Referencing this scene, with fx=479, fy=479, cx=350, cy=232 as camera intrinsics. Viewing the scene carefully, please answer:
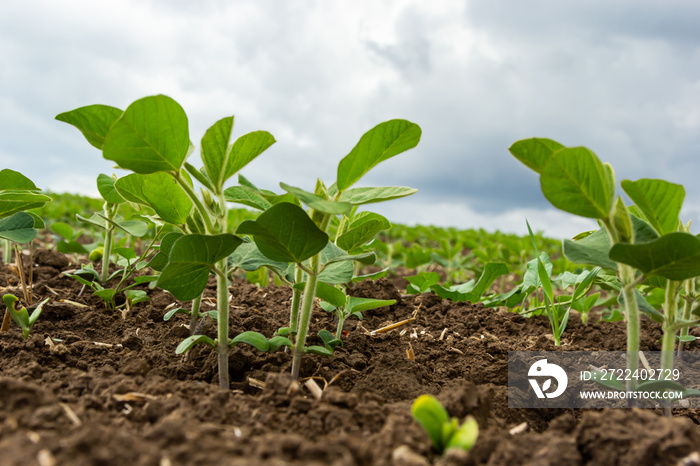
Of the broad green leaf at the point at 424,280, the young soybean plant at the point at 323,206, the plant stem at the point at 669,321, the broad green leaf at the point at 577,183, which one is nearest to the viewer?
the broad green leaf at the point at 577,183

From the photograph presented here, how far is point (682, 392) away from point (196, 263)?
1.44 metres

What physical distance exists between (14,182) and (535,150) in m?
2.06

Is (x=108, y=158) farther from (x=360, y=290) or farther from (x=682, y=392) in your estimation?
(x=360, y=290)

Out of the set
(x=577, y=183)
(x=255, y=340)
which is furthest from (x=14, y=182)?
(x=577, y=183)

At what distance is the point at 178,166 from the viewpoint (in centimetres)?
134

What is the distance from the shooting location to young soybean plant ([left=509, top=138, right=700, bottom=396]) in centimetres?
118

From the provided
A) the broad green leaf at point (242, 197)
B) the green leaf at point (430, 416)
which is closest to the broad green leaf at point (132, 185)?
the broad green leaf at point (242, 197)

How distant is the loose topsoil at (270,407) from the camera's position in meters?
0.99

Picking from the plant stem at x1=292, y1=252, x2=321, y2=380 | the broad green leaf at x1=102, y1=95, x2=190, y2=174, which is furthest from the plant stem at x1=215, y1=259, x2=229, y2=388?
the broad green leaf at x1=102, y1=95, x2=190, y2=174

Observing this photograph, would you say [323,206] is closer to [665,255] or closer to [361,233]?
[361,233]

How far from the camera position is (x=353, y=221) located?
200 centimetres

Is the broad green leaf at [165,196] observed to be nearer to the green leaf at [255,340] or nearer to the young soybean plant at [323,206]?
the young soybean plant at [323,206]

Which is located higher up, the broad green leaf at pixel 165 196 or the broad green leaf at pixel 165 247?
the broad green leaf at pixel 165 196

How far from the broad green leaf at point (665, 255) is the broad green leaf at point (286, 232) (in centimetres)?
78
